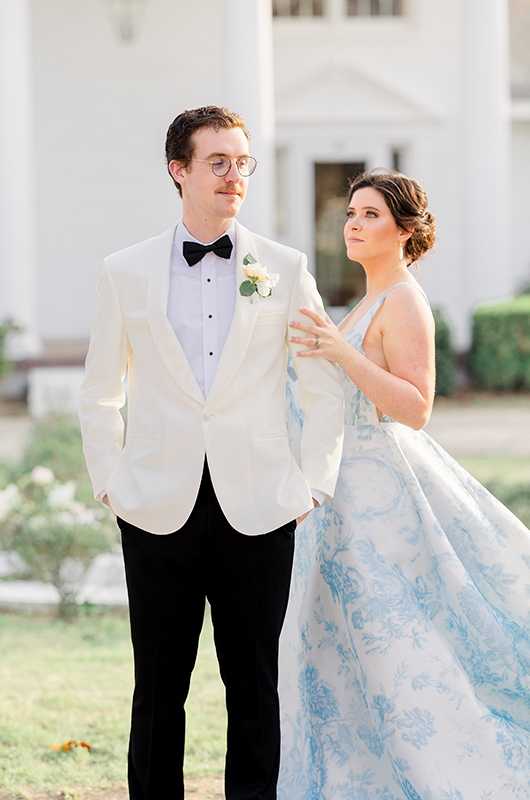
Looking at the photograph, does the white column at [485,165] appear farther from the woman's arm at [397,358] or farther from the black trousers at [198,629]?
the black trousers at [198,629]

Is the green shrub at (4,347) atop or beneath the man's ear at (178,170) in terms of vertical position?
beneath

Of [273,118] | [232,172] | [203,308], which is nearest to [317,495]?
[203,308]

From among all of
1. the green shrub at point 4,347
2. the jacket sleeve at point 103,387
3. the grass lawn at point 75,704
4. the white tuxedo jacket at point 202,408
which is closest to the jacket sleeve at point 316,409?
the white tuxedo jacket at point 202,408

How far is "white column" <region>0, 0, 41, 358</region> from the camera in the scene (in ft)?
35.8

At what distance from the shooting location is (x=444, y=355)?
11.1 metres

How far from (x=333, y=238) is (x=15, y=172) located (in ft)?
16.7

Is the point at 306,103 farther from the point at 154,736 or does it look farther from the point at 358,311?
the point at 154,736

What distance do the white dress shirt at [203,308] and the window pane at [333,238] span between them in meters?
11.3

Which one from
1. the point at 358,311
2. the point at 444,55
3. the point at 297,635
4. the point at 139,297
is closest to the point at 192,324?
the point at 139,297

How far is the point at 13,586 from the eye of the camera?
18.1 ft

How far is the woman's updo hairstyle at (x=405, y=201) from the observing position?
9.33 feet

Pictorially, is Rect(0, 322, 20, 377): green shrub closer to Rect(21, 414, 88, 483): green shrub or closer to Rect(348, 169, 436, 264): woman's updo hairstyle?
Rect(21, 414, 88, 483): green shrub

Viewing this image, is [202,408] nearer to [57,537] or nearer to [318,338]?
[318,338]

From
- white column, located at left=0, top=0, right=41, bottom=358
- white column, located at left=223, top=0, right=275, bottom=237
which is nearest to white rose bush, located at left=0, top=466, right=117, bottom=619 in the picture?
white column, located at left=0, top=0, right=41, bottom=358
